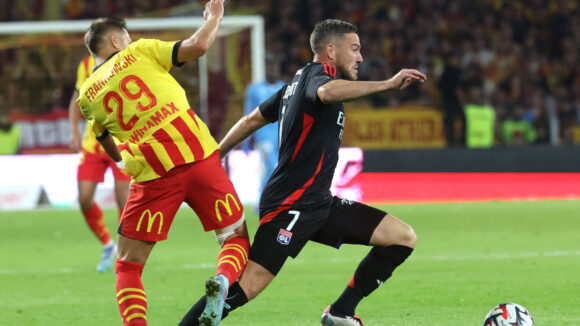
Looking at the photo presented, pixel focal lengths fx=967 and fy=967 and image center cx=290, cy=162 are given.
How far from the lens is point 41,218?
13914 millimetres

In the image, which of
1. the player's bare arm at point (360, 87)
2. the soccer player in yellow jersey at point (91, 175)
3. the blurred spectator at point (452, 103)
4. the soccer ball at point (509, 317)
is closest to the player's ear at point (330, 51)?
the player's bare arm at point (360, 87)

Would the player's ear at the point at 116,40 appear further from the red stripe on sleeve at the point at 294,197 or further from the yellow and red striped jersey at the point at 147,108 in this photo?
the red stripe on sleeve at the point at 294,197

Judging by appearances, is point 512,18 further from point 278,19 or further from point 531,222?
point 531,222

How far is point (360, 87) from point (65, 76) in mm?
13358

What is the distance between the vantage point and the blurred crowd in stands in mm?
18484

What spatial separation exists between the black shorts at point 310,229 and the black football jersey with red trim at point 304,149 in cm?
7

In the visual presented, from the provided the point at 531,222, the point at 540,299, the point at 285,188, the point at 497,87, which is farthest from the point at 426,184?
the point at 285,188

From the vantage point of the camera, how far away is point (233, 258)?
16.6ft

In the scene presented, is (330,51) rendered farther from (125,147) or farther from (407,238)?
(125,147)

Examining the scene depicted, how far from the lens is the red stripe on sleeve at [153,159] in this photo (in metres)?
5.12

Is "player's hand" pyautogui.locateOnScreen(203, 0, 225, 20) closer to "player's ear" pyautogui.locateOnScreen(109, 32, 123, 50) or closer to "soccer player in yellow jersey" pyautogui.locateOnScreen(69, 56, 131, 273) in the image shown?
"player's ear" pyautogui.locateOnScreen(109, 32, 123, 50)

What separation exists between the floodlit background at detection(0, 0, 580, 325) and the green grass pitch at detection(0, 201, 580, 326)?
0.03 meters

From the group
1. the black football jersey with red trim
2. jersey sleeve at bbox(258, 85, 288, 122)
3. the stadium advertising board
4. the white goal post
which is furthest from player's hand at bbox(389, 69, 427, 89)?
the stadium advertising board

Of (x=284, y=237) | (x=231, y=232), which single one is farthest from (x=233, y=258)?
(x=284, y=237)
